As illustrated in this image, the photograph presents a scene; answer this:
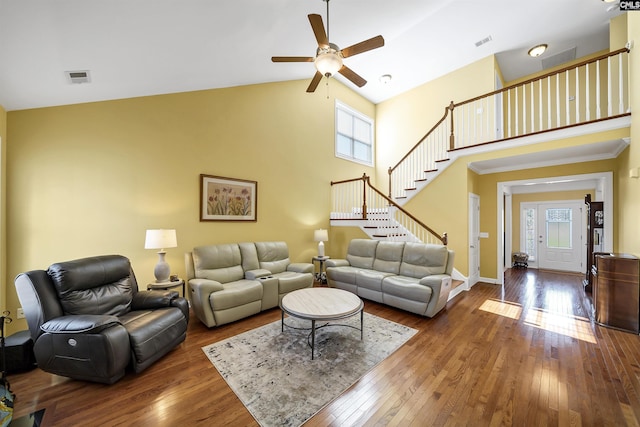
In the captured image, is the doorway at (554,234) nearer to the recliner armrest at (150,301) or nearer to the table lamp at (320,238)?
the table lamp at (320,238)

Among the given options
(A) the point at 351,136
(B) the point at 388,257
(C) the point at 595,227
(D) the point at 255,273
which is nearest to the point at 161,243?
(D) the point at 255,273

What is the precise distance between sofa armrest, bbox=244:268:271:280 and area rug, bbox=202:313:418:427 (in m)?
0.78

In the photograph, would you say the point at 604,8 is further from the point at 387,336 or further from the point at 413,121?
the point at 387,336

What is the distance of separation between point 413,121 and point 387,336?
5717 millimetres

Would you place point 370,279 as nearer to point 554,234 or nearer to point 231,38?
point 231,38

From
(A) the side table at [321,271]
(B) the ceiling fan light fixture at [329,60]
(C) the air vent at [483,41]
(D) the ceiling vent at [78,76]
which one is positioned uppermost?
(C) the air vent at [483,41]

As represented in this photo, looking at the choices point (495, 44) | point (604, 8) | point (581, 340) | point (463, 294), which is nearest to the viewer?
point (581, 340)

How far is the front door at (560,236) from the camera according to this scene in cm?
629

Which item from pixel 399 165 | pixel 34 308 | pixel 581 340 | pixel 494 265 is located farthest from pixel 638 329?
pixel 34 308

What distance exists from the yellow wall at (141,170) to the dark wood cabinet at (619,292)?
4681mm

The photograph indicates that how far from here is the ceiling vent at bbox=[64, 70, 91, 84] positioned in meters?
2.54

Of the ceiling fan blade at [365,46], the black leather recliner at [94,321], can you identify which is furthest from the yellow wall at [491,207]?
the black leather recliner at [94,321]

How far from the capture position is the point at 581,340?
276 cm

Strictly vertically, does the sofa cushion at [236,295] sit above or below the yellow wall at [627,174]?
below
